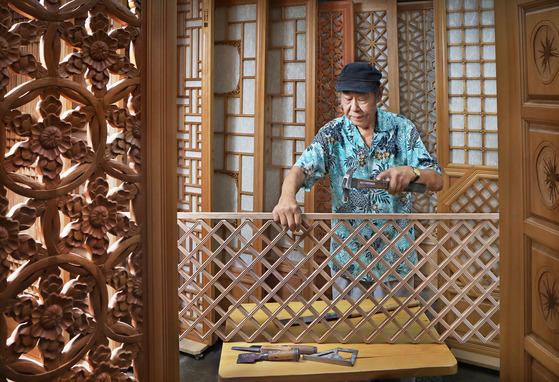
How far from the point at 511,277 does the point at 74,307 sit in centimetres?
102

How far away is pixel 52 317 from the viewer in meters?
1.01

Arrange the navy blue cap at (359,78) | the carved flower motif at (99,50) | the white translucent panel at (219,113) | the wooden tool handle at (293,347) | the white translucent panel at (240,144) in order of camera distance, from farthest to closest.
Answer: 1. the white translucent panel at (219,113)
2. the white translucent panel at (240,144)
3. the navy blue cap at (359,78)
4. the wooden tool handle at (293,347)
5. the carved flower motif at (99,50)

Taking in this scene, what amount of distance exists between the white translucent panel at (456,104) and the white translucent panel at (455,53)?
24 cm

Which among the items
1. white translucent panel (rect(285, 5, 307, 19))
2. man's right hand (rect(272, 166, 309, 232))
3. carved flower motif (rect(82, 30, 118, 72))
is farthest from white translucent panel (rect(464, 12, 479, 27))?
carved flower motif (rect(82, 30, 118, 72))

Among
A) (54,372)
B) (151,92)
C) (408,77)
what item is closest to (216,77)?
(408,77)

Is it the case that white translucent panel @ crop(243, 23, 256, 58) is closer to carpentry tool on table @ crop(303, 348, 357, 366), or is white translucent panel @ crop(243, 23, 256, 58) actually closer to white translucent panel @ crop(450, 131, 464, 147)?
white translucent panel @ crop(450, 131, 464, 147)

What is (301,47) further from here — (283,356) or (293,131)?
(283,356)

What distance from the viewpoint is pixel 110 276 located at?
1104 millimetres

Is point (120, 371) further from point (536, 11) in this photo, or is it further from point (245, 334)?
point (536, 11)

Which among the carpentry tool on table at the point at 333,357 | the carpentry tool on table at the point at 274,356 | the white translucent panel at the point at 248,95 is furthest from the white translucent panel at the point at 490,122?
the carpentry tool on table at the point at 274,356

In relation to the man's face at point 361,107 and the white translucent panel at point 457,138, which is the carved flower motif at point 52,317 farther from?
the white translucent panel at point 457,138

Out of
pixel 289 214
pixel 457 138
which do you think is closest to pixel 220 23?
pixel 457 138

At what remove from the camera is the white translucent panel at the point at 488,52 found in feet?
11.1

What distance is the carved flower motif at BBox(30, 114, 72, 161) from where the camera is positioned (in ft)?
3.24
